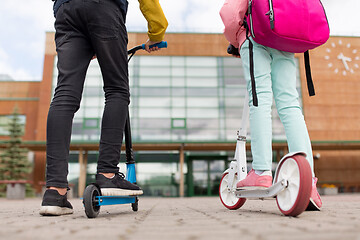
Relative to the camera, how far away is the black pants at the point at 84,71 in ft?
7.25

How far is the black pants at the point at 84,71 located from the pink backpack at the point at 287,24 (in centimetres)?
96

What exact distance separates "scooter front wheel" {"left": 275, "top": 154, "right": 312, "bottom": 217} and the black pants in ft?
3.64

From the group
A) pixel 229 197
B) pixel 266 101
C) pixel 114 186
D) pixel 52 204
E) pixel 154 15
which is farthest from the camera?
pixel 229 197

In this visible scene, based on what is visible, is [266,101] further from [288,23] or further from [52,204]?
[52,204]

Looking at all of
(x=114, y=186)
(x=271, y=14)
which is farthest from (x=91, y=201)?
A: (x=271, y=14)

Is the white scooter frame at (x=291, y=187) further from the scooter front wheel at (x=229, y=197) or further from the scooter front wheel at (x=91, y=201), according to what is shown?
the scooter front wheel at (x=91, y=201)

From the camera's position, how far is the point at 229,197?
9.70ft

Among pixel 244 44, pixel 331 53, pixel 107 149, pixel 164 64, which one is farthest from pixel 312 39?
pixel 331 53

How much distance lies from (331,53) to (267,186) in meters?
26.0

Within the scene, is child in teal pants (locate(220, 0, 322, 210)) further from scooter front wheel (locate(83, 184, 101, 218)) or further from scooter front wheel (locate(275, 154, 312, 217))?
scooter front wheel (locate(83, 184, 101, 218))

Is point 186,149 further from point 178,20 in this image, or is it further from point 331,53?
point 331,53

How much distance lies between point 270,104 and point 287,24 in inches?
22.2

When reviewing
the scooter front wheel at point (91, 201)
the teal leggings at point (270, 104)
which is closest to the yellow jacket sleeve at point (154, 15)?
the teal leggings at point (270, 104)

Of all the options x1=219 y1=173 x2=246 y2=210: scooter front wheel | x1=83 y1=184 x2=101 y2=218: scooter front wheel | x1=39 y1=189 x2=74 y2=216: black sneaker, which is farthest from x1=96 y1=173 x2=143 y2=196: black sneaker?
x1=219 y1=173 x2=246 y2=210: scooter front wheel
